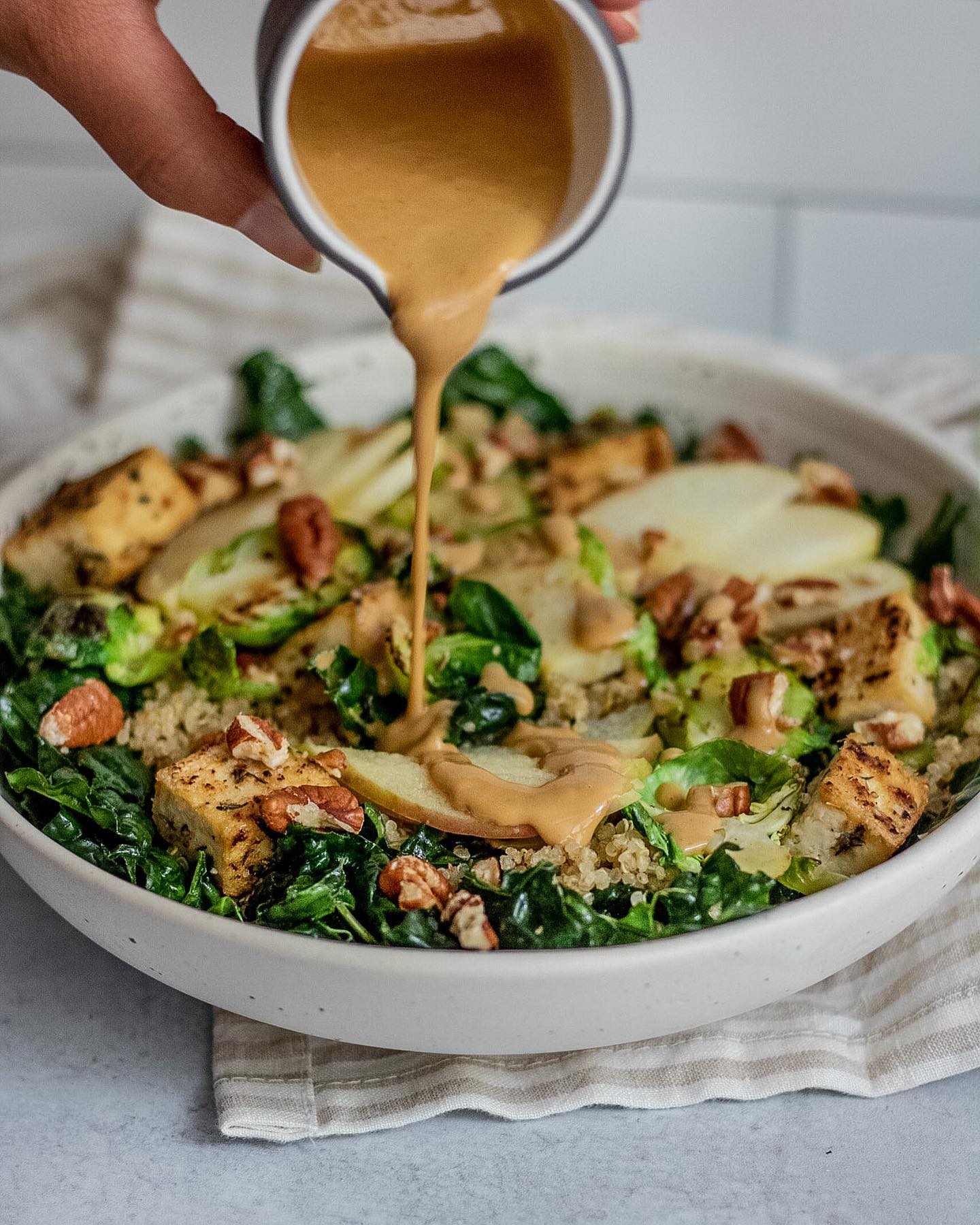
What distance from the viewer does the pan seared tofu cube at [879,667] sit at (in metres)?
3.02

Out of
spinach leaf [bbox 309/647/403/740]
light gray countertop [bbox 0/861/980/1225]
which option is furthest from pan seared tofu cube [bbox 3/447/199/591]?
light gray countertop [bbox 0/861/980/1225]

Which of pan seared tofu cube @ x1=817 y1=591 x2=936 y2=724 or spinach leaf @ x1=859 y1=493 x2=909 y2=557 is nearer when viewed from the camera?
pan seared tofu cube @ x1=817 y1=591 x2=936 y2=724

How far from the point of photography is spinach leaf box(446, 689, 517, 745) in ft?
9.53

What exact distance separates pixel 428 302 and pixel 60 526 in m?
1.23

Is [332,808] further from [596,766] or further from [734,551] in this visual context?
[734,551]

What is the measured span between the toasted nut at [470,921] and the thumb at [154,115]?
4.33ft

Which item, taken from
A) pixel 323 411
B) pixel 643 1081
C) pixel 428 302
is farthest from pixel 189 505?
pixel 643 1081

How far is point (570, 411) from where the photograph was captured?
4449 millimetres

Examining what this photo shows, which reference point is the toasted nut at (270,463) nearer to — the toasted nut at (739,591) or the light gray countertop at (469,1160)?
the toasted nut at (739,591)

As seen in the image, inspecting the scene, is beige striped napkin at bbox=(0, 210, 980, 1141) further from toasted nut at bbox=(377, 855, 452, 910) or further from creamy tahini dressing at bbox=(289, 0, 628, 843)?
creamy tahini dressing at bbox=(289, 0, 628, 843)

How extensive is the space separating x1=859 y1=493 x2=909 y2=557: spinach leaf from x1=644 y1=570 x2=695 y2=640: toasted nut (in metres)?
0.83

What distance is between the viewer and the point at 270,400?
417cm

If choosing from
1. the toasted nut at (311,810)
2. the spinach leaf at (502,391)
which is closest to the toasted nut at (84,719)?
the toasted nut at (311,810)

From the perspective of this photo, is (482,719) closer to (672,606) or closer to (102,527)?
(672,606)
